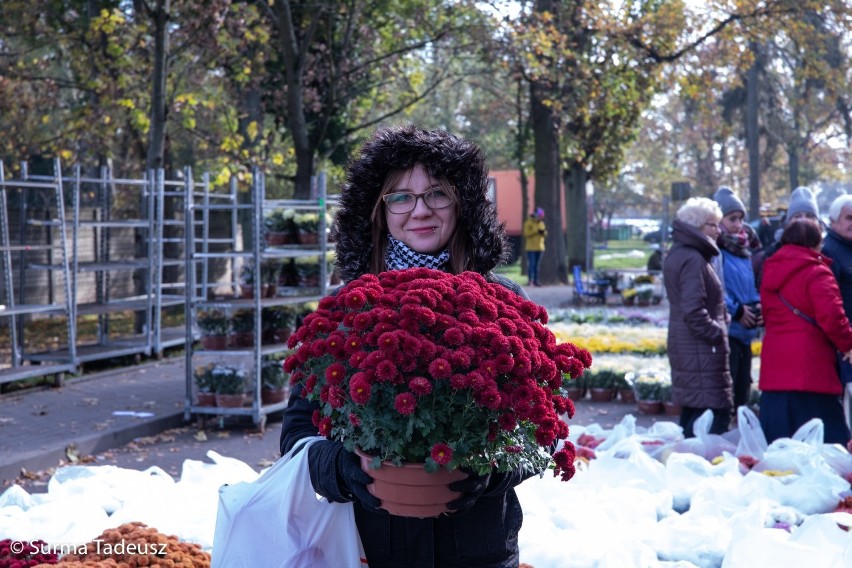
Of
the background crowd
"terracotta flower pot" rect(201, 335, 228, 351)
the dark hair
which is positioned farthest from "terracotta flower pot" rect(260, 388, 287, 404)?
the dark hair

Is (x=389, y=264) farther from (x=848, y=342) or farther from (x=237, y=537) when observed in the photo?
(x=848, y=342)

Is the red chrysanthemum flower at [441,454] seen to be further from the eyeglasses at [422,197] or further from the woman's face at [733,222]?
the woman's face at [733,222]

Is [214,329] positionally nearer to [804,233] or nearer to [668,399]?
[668,399]

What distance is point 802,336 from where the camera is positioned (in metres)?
7.41

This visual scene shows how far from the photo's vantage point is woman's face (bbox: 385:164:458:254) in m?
3.05

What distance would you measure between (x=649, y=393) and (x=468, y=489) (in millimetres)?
8998

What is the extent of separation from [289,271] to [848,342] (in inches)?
226

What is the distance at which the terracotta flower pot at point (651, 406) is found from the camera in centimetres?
1126

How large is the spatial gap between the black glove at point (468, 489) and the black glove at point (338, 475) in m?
0.19

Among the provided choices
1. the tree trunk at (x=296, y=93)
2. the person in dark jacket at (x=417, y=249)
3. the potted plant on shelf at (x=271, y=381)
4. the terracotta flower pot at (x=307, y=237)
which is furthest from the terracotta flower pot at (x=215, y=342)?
the person in dark jacket at (x=417, y=249)

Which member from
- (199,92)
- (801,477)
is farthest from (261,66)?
(801,477)

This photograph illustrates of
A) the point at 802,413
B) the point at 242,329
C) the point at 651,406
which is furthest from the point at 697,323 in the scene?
the point at 242,329

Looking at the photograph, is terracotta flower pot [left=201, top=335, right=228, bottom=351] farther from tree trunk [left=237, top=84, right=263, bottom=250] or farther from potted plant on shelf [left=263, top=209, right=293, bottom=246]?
tree trunk [left=237, top=84, right=263, bottom=250]

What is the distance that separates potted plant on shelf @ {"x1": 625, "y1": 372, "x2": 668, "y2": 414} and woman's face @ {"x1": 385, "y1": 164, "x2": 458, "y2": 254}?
853cm
